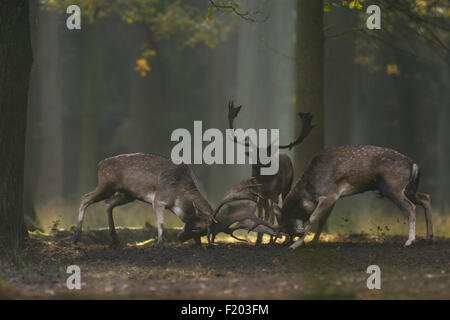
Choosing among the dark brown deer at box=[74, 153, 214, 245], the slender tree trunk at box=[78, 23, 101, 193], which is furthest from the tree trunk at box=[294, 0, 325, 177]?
the slender tree trunk at box=[78, 23, 101, 193]

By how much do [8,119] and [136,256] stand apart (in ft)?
8.58

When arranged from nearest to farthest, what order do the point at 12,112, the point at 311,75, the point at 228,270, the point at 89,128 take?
1. the point at 228,270
2. the point at 12,112
3. the point at 311,75
4. the point at 89,128

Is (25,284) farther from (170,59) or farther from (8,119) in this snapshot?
(170,59)

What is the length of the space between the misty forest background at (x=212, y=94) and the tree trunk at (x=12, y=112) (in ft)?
10.8

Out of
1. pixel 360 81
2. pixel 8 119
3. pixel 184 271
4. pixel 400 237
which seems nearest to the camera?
pixel 184 271

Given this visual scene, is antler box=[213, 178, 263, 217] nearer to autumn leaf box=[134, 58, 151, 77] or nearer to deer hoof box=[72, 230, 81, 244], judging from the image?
deer hoof box=[72, 230, 81, 244]

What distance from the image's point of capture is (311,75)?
12234mm

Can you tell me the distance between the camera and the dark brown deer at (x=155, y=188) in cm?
1065

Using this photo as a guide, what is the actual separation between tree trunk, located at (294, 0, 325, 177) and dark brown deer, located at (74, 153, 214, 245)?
2286 millimetres

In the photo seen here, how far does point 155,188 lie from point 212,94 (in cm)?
1675

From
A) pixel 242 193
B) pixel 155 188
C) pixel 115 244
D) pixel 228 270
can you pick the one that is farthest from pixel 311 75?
pixel 228 270

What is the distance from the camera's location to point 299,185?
35.8 feet

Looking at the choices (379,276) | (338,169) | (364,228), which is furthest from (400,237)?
(379,276)

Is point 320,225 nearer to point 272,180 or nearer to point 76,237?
point 272,180
